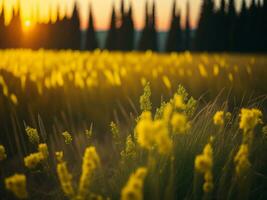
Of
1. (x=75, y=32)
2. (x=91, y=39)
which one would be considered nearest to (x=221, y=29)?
(x=91, y=39)

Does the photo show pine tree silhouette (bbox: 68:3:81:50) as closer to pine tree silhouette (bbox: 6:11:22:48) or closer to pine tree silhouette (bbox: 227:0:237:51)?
pine tree silhouette (bbox: 6:11:22:48)

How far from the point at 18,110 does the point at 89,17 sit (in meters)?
36.7

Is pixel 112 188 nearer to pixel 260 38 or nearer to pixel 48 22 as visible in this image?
pixel 260 38

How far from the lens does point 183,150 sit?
9.47 ft

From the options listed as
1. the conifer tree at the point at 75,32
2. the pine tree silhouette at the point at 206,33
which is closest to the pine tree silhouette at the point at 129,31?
the conifer tree at the point at 75,32

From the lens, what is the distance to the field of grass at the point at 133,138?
1.70 meters

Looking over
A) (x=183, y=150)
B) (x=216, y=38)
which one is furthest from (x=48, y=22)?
(x=183, y=150)

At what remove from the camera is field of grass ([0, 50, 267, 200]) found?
66.9 inches

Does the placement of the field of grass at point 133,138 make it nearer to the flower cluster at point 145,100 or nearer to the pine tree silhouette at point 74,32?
the flower cluster at point 145,100

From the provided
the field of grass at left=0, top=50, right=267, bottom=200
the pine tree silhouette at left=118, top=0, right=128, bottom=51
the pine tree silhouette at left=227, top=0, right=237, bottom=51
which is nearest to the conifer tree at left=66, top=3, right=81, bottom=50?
the pine tree silhouette at left=118, top=0, right=128, bottom=51

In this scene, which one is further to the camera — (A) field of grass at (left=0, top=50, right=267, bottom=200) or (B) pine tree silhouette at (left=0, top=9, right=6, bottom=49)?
(B) pine tree silhouette at (left=0, top=9, right=6, bottom=49)

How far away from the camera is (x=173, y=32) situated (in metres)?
37.3

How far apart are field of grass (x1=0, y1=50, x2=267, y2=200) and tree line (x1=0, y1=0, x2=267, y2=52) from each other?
28.2 metres

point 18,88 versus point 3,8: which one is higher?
point 3,8
